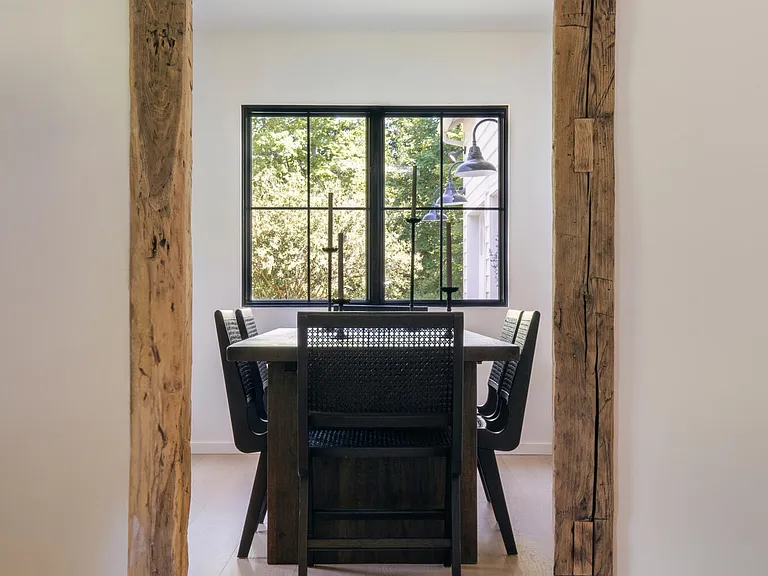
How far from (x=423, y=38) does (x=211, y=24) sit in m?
1.36

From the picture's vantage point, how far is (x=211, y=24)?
3.84m

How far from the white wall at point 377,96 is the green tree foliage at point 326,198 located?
0.15 metres

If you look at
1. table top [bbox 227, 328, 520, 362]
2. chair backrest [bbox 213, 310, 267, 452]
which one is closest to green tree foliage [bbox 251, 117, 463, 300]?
chair backrest [bbox 213, 310, 267, 452]

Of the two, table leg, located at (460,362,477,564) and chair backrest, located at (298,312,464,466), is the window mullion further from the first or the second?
chair backrest, located at (298,312,464,466)

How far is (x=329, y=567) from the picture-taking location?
2.26 m

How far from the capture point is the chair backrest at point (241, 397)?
2.36 metres

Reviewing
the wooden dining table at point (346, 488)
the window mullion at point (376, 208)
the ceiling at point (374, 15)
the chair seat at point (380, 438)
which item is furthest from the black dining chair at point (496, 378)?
the ceiling at point (374, 15)

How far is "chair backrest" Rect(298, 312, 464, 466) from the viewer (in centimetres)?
192

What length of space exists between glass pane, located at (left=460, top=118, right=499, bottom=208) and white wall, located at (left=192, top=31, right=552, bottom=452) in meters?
0.13
